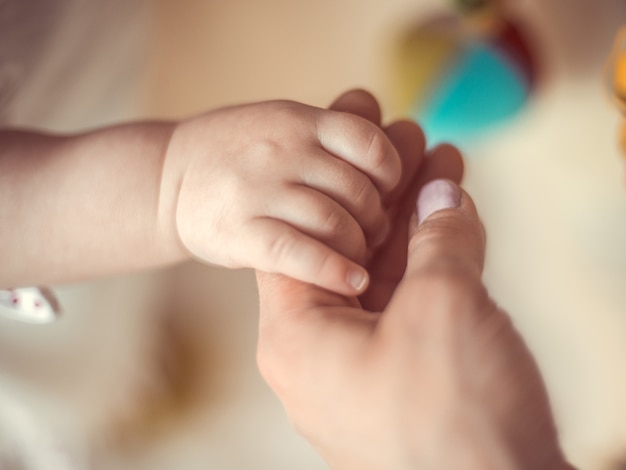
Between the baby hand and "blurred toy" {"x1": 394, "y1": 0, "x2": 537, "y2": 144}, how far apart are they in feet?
1.10

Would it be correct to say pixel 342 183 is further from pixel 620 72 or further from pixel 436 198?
pixel 620 72

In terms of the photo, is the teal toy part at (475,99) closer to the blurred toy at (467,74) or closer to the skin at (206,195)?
the blurred toy at (467,74)

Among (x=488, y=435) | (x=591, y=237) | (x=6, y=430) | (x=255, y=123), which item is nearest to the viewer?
(x=488, y=435)

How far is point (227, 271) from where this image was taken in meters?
0.56

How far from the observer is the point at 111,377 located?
534 mm

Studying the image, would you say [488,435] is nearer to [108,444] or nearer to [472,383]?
[472,383]

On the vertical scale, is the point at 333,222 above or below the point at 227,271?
above

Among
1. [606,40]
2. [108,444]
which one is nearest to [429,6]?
[606,40]

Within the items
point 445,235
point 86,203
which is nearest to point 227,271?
point 86,203

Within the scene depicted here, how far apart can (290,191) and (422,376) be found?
123mm

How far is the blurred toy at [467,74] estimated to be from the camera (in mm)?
652

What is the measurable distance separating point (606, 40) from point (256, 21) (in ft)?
1.23

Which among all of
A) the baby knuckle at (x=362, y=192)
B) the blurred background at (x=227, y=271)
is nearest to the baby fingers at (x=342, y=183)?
the baby knuckle at (x=362, y=192)

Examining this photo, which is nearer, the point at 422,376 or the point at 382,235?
the point at 422,376
